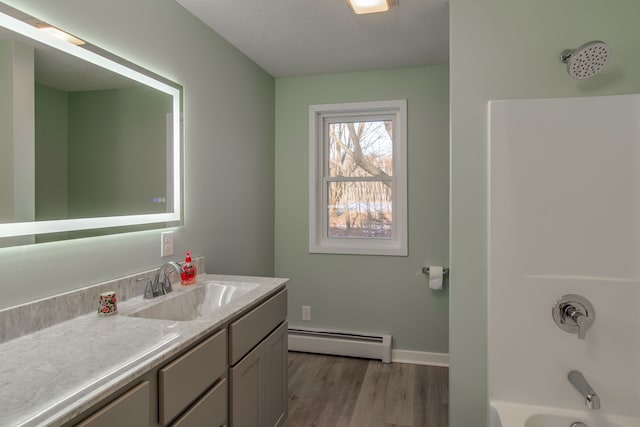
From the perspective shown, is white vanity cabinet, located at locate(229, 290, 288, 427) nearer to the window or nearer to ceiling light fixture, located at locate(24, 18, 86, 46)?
ceiling light fixture, located at locate(24, 18, 86, 46)

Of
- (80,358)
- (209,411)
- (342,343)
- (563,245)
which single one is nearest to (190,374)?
(209,411)

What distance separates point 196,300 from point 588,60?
2.03 meters

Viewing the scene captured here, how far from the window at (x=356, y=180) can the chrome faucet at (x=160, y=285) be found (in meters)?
1.66

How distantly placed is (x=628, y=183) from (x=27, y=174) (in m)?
2.35

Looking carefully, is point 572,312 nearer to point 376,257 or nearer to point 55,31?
point 376,257

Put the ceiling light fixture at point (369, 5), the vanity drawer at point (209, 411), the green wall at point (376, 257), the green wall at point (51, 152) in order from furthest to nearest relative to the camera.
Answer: the green wall at point (376, 257) < the ceiling light fixture at point (369, 5) < the green wall at point (51, 152) < the vanity drawer at point (209, 411)

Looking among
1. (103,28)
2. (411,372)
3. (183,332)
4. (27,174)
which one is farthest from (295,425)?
(103,28)

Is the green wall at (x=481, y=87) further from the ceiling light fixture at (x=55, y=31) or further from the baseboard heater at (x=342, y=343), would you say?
the ceiling light fixture at (x=55, y=31)

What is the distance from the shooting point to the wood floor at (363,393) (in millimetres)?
2281

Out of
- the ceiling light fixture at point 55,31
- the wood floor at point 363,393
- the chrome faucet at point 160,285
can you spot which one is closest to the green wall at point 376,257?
the wood floor at point 363,393

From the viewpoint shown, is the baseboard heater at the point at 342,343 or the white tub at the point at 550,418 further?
the baseboard heater at the point at 342,343

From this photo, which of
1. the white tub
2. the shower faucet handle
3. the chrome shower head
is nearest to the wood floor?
the white tub

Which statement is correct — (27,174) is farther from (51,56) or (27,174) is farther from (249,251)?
(249,251)

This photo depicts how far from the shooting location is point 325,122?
3.41 meters
